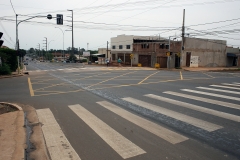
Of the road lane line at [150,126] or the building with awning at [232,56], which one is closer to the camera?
the road lane line at [150,126]

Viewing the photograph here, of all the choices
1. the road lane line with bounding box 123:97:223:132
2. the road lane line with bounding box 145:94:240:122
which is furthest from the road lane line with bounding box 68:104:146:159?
the road lane line with bounding box 145:94:240:122

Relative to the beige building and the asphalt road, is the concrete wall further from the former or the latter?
the asphalt road

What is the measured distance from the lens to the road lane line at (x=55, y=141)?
4.40m

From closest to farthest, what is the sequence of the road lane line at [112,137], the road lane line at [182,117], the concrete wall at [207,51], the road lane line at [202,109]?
the road lane line at [112,137] < the road lane line at [182,117] < the road lane line at [202,109] < the concrete wall at [207,51]

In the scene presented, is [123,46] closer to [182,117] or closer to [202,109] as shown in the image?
[202,109]

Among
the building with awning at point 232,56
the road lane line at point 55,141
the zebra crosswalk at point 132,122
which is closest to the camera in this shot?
the road lane line at point 55,141

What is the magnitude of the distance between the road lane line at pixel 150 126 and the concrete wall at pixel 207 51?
32033 millimetres

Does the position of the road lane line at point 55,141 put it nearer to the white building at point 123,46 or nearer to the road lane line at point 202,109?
the road lane line at point 202,109

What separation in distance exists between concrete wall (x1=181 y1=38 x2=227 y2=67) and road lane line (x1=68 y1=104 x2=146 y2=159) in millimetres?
33257

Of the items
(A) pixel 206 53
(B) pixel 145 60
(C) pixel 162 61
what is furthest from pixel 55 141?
(A) pixel 206 53

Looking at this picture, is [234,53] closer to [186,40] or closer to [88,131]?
[186,40]

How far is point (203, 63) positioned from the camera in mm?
41438

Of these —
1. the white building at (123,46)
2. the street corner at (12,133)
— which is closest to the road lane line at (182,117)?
the street corner at (12,133)

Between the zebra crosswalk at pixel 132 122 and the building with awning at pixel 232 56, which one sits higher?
the building with awning at pixel 232 56
